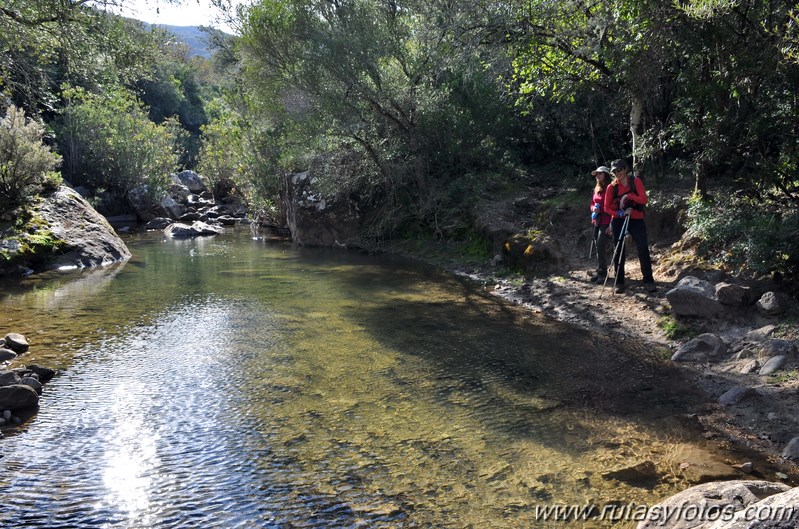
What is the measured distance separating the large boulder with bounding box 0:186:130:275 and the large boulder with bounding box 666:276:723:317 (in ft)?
53.5

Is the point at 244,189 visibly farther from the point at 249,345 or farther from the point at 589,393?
the point at 589,393

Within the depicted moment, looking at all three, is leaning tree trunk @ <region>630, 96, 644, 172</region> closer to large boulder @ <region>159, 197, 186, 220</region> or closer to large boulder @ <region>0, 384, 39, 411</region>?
large boulder @ <region>0, 384, 39, 411</region>

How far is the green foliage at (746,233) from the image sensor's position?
29.3 feet

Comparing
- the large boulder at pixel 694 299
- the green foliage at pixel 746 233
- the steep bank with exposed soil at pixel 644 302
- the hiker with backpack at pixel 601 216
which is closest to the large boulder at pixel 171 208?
the steep bank with exposed soil at pixel 644 302

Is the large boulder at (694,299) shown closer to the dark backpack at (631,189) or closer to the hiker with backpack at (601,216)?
the dark backpack at (631,189)

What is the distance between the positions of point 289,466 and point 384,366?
3038 mm

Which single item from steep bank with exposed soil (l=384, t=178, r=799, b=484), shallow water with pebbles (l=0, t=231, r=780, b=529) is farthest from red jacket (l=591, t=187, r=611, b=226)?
shallow water with pebbles (l=0, t=231, r=780, b=529)

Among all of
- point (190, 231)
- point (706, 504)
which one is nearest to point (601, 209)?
point (706, 504)

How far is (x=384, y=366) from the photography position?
8656mm

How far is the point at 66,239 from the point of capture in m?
18.8

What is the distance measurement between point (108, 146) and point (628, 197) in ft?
99.8

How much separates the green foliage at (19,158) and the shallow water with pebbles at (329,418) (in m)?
7.68

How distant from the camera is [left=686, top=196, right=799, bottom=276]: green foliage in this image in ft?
29.3

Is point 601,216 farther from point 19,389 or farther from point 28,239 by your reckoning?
point 28,239
